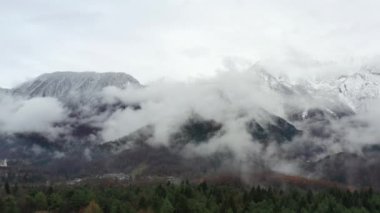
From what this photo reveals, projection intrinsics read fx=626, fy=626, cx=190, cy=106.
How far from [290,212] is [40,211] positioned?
7394cm

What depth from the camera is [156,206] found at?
190 meters

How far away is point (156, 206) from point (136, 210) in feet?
27.1

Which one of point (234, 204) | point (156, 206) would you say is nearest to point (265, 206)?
point (234, 204)

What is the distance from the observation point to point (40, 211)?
185000mm

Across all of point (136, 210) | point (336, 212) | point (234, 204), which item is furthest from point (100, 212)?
point (336, 212)

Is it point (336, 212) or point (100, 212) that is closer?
point (100, 212)

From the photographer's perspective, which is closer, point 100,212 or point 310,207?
point 100,212

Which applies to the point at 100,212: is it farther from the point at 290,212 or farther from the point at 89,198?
the point at 290,212

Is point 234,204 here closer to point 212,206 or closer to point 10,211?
point 212,206

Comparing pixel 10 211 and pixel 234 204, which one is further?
pixel 234 204

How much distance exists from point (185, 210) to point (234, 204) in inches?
722

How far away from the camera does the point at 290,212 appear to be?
18538cm

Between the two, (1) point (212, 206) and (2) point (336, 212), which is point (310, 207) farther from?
(1) point (212, 206)

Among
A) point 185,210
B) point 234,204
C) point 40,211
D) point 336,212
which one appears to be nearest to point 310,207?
point 336,212
